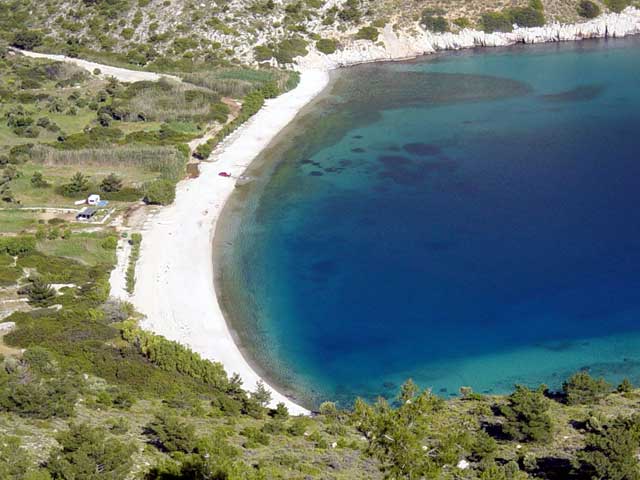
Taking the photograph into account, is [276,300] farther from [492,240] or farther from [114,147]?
[114,147]

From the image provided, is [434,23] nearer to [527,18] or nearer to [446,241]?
[527,18]

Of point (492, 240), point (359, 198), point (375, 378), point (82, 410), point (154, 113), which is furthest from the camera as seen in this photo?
point (154, 113)

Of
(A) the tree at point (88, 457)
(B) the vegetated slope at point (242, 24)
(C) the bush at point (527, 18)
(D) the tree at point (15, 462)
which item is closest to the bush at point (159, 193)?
(D) the tree at point (15, 462)

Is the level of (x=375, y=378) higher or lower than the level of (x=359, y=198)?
lower

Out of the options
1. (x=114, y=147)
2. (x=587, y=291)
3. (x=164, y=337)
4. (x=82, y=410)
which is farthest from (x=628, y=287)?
(x=114, y=147)

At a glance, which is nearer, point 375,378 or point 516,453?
point 516,453

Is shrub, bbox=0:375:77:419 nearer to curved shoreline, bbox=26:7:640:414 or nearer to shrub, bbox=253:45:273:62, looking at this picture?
curved shoreline, bbox=26:7:640:414

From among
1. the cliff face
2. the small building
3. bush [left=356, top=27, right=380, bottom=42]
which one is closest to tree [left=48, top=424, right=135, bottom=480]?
the small building

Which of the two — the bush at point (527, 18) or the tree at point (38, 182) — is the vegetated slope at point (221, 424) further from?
the bush at point (527, 18)
